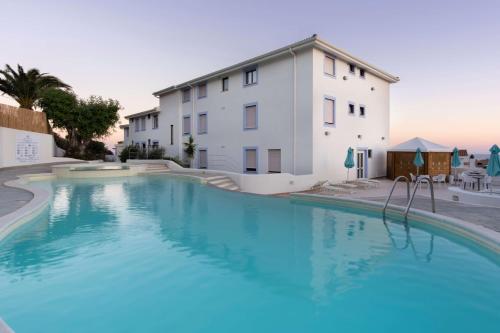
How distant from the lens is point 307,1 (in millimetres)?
17594

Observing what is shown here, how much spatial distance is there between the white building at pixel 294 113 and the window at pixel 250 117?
0.07m

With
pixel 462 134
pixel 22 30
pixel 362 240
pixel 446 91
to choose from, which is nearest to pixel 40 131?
pixel 22 30

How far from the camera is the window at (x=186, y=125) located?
25688mm

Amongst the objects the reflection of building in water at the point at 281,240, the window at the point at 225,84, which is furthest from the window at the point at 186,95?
the reflection of building in water at the point at 281,240

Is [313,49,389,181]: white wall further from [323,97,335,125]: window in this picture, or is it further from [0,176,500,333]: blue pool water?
[0,176,500,333]: blue pool water

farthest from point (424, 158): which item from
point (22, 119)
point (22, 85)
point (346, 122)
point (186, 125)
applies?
point (22, 85)

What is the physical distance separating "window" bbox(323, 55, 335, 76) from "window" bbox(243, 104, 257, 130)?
17.0ft

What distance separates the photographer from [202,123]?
24344 mm

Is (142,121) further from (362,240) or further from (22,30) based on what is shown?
(362,240)

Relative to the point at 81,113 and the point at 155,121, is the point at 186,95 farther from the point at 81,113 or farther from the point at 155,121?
the point at 81,113

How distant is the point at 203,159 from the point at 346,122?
40.0ft

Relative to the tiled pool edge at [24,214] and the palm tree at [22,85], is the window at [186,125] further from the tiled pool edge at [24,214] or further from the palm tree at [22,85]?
the palm tree at [22,85]

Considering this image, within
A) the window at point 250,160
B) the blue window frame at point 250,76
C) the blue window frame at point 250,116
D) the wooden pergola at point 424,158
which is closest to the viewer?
the wooden pergola at point 424,158

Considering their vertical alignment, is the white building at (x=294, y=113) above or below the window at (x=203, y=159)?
above
